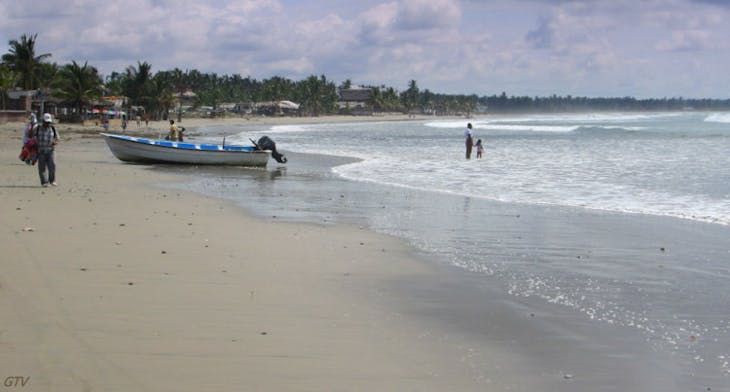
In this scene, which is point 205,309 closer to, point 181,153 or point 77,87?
point 181,153

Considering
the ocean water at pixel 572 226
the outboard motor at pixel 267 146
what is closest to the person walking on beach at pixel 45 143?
the ocean water at pixel 572 226

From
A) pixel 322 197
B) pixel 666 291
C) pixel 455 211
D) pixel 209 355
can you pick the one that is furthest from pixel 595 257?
pixel 322 197

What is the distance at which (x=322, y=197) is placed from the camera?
16.5 meters

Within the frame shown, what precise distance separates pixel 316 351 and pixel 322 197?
11015 mm

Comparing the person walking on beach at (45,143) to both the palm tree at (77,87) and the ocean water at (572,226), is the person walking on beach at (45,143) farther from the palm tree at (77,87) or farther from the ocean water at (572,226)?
the palm tree at (77,87)

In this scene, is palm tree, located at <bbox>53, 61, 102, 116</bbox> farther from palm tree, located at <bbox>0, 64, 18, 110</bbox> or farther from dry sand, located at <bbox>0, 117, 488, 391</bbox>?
dry sand, located at <bbox>0, 117, 488, 391</bbox>

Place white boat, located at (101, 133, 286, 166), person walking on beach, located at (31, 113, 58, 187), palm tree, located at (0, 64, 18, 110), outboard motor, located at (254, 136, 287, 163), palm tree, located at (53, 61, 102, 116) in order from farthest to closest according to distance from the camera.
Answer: palm tree, located at (53, 61, 102, 116) → palm tree, located at (0, 64, 18, 110) → outboard motor, located at (254, 136, 287, 163) → white boat, located at (101, 133, 286, 166) → person walking on beach, located at (31, 113, 58, 187)

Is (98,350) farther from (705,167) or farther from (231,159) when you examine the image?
(705,167)

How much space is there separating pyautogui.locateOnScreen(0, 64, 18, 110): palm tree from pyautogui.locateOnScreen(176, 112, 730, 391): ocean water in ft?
148

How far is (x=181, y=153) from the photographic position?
25.0 meters

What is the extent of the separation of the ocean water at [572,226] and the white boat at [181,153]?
885 millimetres

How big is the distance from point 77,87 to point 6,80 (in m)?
6.89

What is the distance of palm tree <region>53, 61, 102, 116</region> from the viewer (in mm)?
68938

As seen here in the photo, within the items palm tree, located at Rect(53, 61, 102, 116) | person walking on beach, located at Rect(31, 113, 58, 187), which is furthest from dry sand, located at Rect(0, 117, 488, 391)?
palm tree, located at Rect(53, 61, 102, 116)
